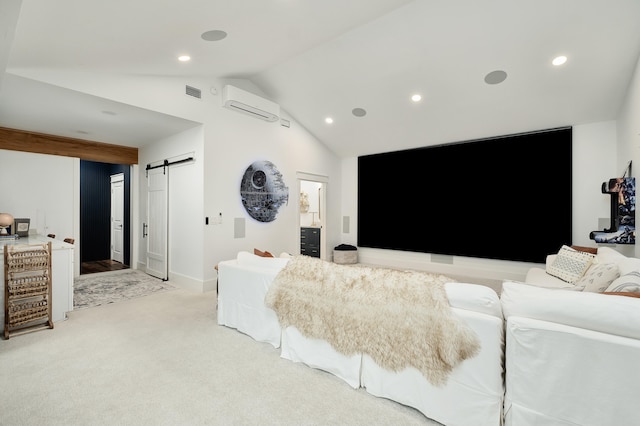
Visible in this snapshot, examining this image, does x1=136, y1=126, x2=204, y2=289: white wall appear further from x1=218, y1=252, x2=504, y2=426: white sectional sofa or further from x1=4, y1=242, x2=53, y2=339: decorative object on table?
x1=218, y1=252, x2=504, y2=426: white sectional sofa

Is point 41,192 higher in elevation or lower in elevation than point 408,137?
lower

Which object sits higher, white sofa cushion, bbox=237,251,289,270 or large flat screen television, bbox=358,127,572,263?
large flat screen television, bbox=358,127,572,263

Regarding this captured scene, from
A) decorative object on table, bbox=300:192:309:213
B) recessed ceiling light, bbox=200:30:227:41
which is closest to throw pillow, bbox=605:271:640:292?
recessed ceiling light, bbox=200:30:227:41

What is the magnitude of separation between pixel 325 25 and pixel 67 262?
4.21m

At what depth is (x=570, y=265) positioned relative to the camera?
3.51 m

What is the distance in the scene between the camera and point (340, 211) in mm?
7652

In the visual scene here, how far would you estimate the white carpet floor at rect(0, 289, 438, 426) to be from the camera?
181 centimetres

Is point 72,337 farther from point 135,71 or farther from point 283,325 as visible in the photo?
point 135,71

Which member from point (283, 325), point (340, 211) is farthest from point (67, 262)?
point (340, 211)

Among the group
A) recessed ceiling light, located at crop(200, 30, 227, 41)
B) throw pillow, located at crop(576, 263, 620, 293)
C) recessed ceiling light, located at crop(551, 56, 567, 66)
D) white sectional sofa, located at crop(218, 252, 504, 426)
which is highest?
recessed ceiling light, located at crop(551, 56, 567, 66)

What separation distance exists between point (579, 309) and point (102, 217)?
8.58 metres

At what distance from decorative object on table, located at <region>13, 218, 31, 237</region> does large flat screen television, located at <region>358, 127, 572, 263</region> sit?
631cm

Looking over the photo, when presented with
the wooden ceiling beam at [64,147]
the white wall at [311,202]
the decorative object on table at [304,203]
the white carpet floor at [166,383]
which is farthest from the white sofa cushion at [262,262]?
the white wall at [311,202]

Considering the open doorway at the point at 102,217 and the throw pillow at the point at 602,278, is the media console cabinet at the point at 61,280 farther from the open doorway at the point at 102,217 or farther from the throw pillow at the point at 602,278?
the throw pillow at the point at 602,278
